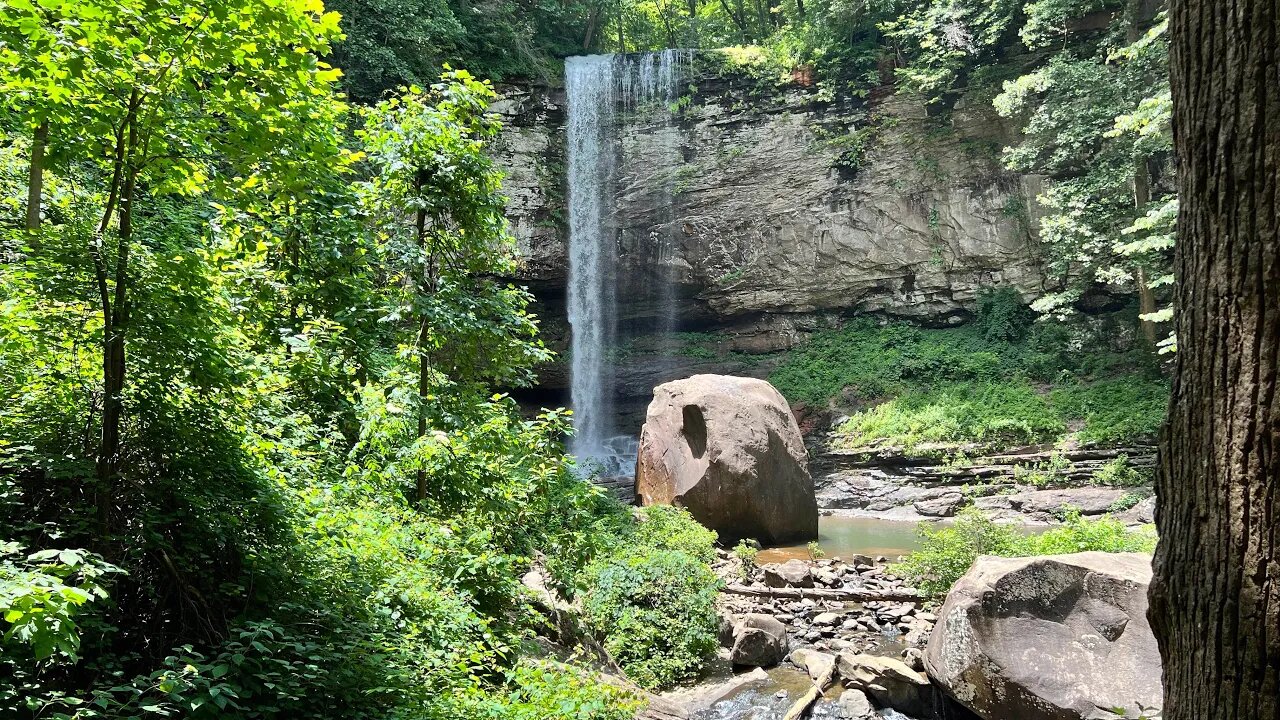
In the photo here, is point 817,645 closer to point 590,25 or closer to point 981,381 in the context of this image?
point 981,381

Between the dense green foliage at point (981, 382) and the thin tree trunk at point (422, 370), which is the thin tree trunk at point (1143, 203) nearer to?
the dense green foliage at point (981, 382)

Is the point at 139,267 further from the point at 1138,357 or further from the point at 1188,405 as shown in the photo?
the point at 1138,357

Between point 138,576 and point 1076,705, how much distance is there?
5.41m

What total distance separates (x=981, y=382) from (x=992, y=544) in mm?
13606

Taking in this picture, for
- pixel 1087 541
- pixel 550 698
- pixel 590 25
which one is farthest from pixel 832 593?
pixel 590 25

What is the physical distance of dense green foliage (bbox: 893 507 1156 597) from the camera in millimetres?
7348

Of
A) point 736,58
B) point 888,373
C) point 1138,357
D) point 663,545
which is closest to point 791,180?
point 736,58

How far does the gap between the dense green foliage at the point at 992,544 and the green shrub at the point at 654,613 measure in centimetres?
271

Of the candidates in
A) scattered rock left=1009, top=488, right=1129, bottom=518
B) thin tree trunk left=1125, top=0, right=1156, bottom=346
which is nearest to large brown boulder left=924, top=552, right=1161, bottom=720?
scattered rock left=1009, top=488, right=1129, bottom=518

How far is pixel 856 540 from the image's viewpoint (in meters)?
12.5

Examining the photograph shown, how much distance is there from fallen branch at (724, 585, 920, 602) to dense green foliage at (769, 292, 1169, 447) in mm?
9669

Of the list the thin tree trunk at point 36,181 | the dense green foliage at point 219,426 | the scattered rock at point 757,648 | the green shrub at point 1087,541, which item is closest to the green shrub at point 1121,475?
the green shrub at point 1087,541

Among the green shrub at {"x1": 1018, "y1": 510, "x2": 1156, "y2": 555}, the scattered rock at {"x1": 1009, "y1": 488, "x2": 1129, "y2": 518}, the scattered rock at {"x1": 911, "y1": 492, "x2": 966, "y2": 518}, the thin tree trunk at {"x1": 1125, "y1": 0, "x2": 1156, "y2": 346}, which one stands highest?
the thin tree trunk at {"x1": 1125, "y1": 0, "x2": 1156, "y2": 346}

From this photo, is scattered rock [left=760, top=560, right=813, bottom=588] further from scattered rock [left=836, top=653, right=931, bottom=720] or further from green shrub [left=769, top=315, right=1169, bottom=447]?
green shrub [left=769, top=315, right=1169, bottom=447]
